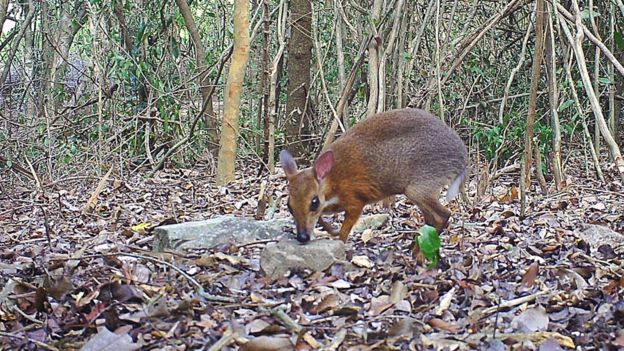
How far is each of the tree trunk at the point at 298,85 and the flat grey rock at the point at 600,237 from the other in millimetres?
5095

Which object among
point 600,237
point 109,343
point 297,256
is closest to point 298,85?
point 600,237

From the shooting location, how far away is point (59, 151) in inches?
345

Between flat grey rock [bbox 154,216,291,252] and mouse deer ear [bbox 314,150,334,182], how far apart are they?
446 millimetres

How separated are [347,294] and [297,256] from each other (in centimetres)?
42

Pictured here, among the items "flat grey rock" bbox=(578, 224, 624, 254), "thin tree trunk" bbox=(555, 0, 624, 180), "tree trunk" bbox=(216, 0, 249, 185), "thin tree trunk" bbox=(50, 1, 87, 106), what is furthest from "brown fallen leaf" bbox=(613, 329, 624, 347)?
"thin tree trunk" bbox=(50, 1, 87, 106)

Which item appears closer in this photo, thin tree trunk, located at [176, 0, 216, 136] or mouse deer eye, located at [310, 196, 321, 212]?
mouse deer eye, located at [310, 196, 321, 212]

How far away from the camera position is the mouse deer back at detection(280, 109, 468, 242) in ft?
15.1

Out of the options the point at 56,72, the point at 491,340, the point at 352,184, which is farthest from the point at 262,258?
the point at 56,72

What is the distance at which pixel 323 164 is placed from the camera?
4.56 metres

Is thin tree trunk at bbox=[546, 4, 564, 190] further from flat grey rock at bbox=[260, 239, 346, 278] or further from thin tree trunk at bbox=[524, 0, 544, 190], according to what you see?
flat grey rock at bbox=[260, 239, 346, 278]

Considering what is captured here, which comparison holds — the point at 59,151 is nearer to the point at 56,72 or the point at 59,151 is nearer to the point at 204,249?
the point at 56,72

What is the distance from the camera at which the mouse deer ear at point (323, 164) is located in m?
4.51

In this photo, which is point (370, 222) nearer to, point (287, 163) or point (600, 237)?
point (287, 163)

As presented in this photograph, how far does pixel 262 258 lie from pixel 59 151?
5451 mm
